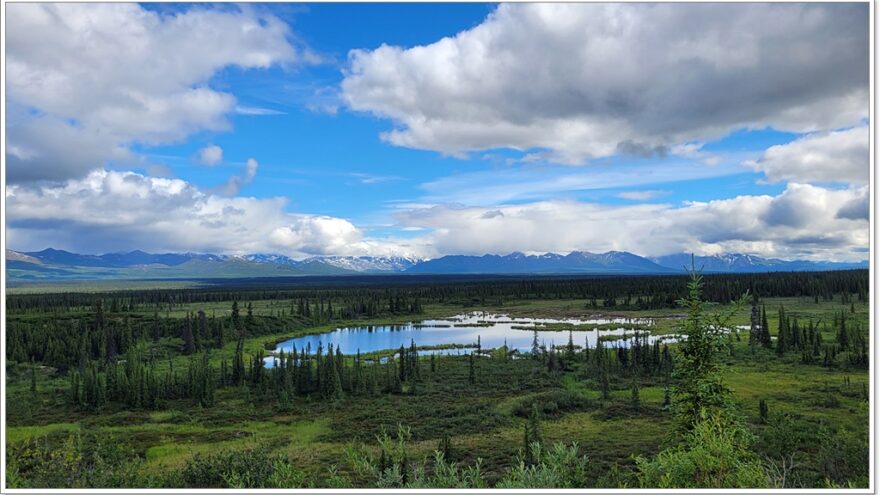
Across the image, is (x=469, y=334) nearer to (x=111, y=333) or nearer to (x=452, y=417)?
(x=111, y=333)

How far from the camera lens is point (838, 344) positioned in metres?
90.2

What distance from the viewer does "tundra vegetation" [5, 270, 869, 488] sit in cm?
2080

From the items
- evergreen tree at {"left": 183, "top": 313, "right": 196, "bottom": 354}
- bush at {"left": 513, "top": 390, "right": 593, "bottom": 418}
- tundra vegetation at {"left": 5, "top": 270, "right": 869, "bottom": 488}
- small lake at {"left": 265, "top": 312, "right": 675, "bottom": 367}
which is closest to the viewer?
tundra vegetation at {"left": 5, "top": 270, "right": 869, "bottom": 488}

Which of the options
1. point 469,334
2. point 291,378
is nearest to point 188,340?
point 291,378

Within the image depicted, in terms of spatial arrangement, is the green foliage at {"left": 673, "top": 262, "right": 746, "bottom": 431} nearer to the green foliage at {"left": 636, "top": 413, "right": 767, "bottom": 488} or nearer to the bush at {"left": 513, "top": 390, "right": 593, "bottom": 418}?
the green foliage at {"left": 636, "top": 413, "right": 767, "bottom": 488}

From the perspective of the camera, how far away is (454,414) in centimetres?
5859

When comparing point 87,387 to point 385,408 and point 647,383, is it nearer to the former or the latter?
point 385,408

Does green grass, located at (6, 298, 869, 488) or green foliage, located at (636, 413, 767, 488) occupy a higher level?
green foliage, located at (636, 413, 767, 488)

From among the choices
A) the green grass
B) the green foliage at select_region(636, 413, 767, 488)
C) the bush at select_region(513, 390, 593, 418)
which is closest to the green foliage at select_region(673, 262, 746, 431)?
the green foliage at select_region(636, 413, 767, 488)

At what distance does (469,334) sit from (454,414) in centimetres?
8089

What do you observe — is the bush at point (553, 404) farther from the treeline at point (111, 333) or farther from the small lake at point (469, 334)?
the treeline at point (111, 333)

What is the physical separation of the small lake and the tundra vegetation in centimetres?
1271

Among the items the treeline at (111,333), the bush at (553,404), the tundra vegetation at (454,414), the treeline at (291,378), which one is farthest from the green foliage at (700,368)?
the treeline at (111,333)

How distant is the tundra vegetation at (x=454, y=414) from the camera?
819 inches
